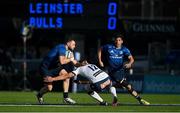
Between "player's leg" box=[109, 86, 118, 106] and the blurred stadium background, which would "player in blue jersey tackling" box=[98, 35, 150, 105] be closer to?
"player's leg" box=[109, 86, 118, 106]

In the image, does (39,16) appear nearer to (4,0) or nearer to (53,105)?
(53,105)

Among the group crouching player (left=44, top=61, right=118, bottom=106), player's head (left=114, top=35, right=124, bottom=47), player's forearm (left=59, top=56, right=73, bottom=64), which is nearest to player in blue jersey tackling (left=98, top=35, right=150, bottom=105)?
player's head (left=114, top=35, right=124, bottom=47)

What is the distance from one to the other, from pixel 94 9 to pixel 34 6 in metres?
2.42

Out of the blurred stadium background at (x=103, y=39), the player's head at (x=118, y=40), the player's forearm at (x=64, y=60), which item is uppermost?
the player's head at (x=118, y=40)

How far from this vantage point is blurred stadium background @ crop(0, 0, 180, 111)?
30938 mm

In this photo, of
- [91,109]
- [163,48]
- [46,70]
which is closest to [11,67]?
[163,48]

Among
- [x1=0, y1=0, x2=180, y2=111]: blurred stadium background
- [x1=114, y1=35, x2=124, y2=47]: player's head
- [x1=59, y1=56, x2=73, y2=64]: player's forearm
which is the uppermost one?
[x1=114, y1=35, x2=124, y2=47]: player's head

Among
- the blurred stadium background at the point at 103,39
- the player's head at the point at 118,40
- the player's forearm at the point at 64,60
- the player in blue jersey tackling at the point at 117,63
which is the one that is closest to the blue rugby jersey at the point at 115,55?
the player in blue jersey tackling at the point at 117,63

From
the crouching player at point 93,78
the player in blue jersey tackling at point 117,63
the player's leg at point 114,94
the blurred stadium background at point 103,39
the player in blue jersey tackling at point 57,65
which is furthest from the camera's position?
the blurred stadium background at point 103,39

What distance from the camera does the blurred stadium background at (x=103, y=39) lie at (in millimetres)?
30938

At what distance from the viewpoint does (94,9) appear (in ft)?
100

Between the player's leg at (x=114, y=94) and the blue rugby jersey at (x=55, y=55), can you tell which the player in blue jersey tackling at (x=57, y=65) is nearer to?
the blue rugby jersey at (x=55, y=55)

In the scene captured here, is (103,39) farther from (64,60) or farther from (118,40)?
(64,60)

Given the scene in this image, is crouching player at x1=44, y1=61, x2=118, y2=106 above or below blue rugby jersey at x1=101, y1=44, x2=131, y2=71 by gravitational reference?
below
